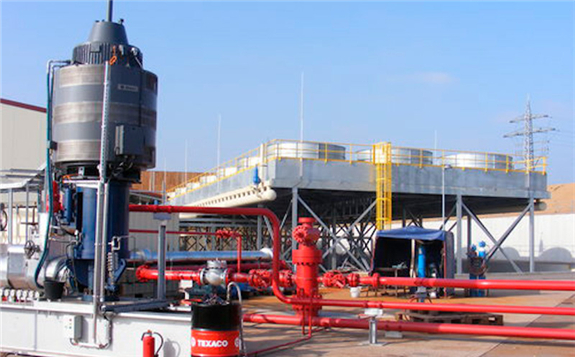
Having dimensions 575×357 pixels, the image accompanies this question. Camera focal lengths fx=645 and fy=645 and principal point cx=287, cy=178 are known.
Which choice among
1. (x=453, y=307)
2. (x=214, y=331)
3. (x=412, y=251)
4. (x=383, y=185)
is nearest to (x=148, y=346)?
(x=214, y=331)

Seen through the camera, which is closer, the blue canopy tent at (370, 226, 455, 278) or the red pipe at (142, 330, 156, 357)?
the red pipe at (142, 330, 156, 357)

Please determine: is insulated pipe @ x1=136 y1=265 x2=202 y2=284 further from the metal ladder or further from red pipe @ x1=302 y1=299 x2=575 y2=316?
the metal ladder

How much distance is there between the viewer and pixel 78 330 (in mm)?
9797

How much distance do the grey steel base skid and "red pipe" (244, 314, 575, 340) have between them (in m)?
2.90

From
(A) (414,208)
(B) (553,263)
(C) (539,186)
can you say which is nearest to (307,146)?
(C) (539,186)

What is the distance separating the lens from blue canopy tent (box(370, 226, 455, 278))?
69.8 ft

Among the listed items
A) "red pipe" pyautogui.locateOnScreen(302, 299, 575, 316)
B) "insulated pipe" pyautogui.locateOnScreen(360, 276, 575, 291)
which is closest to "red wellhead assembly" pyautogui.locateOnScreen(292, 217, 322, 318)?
"red pipe" pyautogui.locateOnScreen(302, 299, 575, 316)

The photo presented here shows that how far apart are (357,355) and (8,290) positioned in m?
6.04

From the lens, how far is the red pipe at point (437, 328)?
10.2 meters

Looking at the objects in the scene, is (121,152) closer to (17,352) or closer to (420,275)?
(17,352)

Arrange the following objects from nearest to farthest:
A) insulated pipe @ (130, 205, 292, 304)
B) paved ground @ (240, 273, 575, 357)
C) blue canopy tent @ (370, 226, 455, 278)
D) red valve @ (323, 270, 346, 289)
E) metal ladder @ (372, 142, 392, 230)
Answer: paved ground @ (240, 273, 575, 357), insulated pipe @ (130, 205, 292, 304), red valve @ (323, 270, 346, 289), blue canopy tent @ (370, 226, 455, 278), metal ladder @ (372, 142, 392, 230)

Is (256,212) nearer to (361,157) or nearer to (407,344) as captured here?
(407,344)

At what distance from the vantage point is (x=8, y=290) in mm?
11102

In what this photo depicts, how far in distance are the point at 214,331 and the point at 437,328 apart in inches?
162
